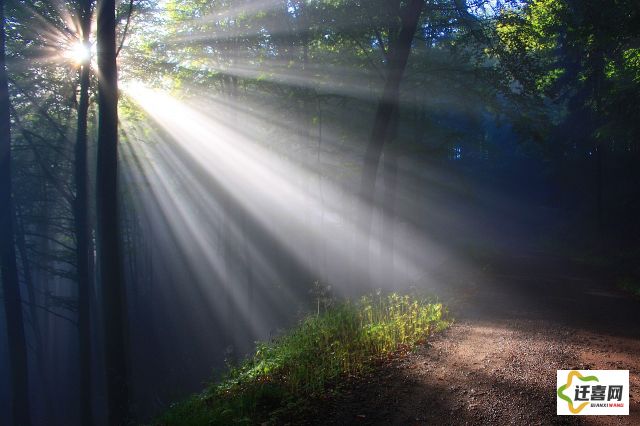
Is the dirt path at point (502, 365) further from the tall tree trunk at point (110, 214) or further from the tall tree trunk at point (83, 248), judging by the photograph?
the tall tree trunk at point (83, 248)

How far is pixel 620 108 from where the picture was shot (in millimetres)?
12672

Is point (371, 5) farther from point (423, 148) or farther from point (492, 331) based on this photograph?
point (492, 331)

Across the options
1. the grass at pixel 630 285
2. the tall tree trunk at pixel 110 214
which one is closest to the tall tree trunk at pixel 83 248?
the tall tree trunk at pixel 110 214

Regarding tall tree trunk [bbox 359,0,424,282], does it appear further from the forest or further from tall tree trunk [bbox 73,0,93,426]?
tall tree trunk [bbox 73,0,93,426]

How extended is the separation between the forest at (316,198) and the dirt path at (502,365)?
0.04m

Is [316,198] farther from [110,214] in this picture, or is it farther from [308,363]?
[308,363]

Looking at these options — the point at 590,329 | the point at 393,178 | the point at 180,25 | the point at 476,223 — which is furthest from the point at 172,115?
the point at 476,223

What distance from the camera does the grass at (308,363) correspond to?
4.62 metres

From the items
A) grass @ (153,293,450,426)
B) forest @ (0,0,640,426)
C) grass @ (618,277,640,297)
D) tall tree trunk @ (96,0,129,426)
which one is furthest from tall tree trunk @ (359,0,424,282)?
grass @ (618,277,640,297)

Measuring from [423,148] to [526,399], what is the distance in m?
11.9

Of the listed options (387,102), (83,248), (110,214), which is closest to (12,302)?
(83,248)

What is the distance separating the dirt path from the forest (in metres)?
0.04

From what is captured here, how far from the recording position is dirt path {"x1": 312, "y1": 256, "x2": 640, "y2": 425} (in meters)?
4.15

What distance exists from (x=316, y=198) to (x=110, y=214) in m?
17.2
